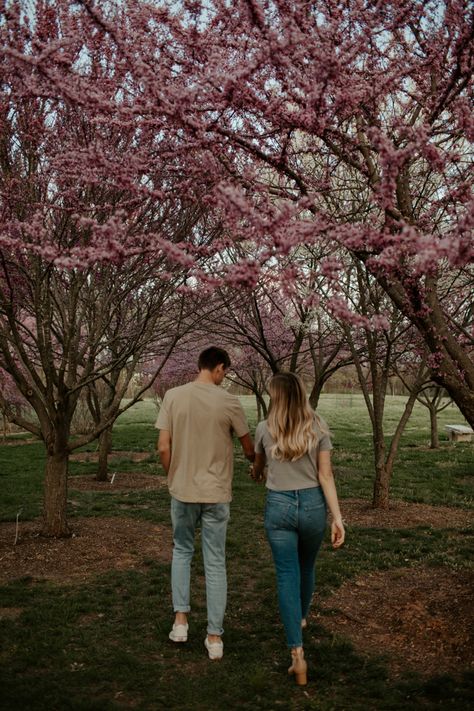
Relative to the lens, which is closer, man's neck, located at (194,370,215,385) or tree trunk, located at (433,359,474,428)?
man's neck, located at (194,370,215,385)

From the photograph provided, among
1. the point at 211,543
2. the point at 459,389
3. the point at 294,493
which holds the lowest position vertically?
the point at 211,543

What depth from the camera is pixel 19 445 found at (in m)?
21.3

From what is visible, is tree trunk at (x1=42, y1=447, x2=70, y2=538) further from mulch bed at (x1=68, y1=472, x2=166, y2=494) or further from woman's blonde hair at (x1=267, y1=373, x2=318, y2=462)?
woman's blonde hair at (x1=267, y1=373, x2=318, y2=462)

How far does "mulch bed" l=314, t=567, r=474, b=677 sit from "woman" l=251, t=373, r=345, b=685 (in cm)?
98

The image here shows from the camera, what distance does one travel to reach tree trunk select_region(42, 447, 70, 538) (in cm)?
772

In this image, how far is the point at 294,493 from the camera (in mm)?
4031

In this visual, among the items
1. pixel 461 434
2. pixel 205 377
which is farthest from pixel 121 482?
pixel 461 434

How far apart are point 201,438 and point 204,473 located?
239 millimetres

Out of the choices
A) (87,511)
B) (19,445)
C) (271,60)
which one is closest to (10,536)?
(87,511)

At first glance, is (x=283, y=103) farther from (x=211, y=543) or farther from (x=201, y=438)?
(x=211, y=543)

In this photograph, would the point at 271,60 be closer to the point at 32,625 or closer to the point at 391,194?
the point at 391,194

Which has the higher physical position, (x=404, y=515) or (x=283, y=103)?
(x=283, y=103)

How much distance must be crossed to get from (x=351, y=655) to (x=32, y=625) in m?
2.48

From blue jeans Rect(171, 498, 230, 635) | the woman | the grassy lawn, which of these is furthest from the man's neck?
the grassy lawn
